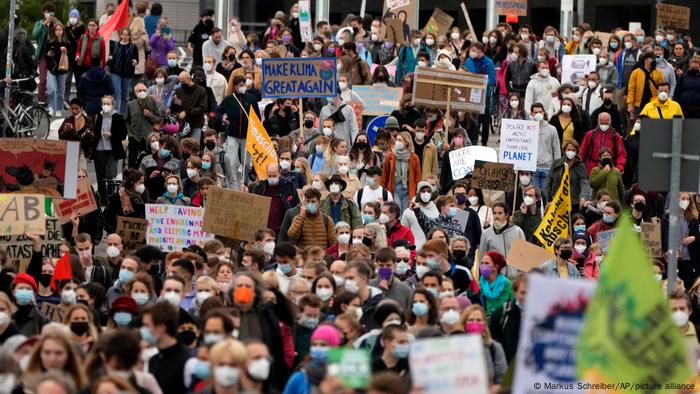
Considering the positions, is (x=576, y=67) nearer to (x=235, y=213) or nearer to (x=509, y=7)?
(x=509, y=7)

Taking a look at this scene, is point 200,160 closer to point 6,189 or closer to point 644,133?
point 6,189

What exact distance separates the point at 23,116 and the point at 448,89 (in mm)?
5658

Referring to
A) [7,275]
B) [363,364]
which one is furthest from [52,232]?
[363,364]

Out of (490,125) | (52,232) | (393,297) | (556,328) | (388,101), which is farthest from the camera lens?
(490,125)

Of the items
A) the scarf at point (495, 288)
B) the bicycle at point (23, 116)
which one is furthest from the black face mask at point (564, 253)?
the bicycle at point (23, 116)

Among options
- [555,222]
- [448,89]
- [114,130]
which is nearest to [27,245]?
[555,222]

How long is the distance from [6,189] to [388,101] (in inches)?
347

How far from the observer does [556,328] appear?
Result: 9211 millimetres

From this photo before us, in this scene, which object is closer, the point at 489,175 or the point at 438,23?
the point at 489,175

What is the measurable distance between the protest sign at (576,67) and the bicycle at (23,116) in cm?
744

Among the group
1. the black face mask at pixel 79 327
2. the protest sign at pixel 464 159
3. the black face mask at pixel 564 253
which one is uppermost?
the protest sign at pixel 464 159

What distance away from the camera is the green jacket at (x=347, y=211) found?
19.3 meters

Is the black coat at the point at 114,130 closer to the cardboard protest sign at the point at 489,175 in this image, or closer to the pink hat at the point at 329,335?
the cardboard protest sign at the point at 489,175

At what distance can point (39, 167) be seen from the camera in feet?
60.9
